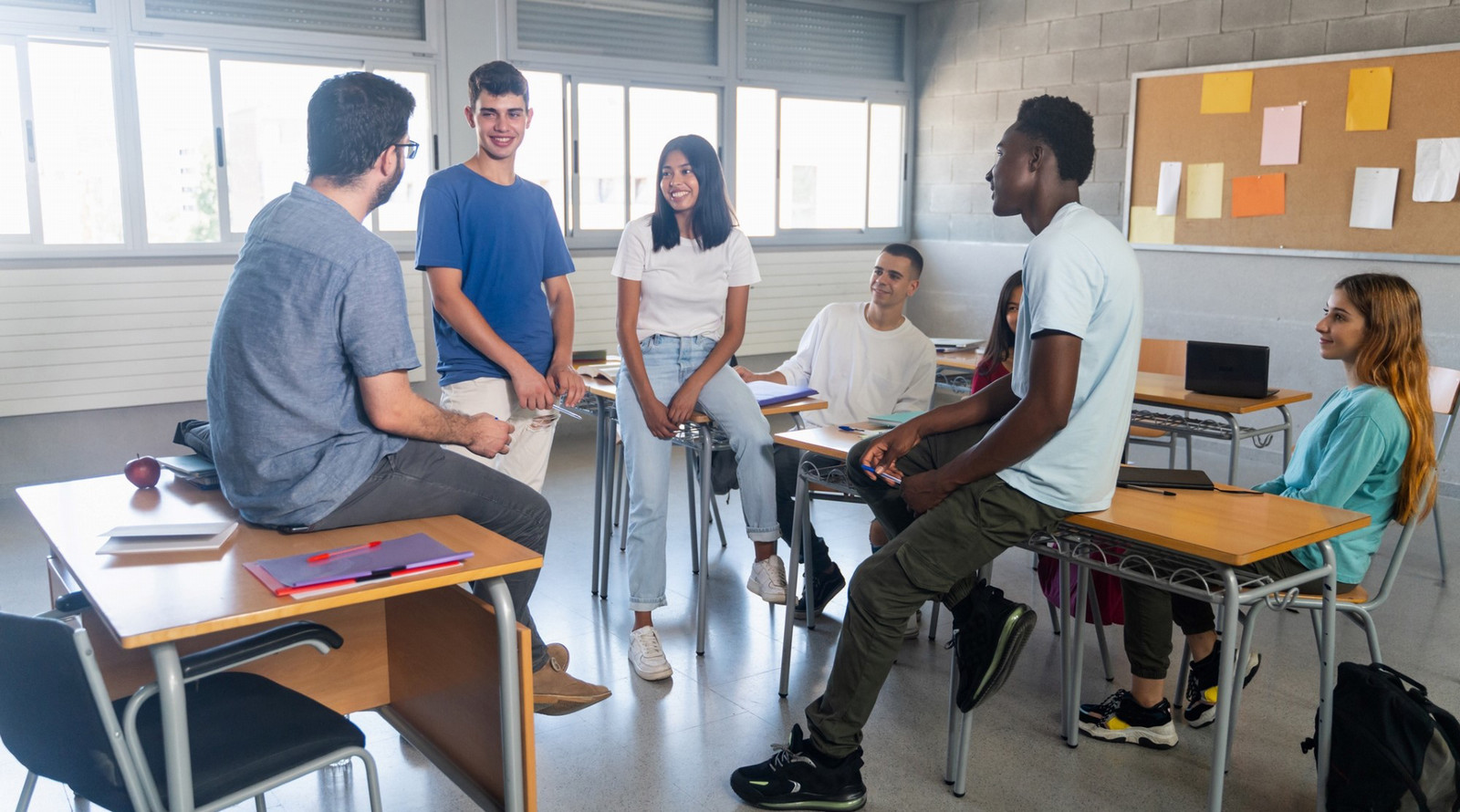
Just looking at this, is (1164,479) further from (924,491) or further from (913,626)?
(913,626)

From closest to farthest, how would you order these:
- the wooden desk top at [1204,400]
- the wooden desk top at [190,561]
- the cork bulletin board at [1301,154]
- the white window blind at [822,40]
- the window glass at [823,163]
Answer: the wooden desk top at [190,561] → the wooden desk top at [1204,400] → the cork bulletin board at [1301,154] → the white window blind at [822,40] → the window glass at [823,163]

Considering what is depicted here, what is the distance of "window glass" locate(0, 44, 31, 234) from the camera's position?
14.7 ft

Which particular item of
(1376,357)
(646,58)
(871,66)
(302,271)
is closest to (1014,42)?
(871,66)

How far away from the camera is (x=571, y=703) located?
2.52m

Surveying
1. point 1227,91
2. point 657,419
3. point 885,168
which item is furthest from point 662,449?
point 885,168

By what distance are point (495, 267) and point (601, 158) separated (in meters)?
3.47

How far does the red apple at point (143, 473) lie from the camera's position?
209cm

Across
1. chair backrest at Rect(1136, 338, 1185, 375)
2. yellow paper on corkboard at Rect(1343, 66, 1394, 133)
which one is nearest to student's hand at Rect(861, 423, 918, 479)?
chair backrest at Rect(1136, 338, 1185, 375)

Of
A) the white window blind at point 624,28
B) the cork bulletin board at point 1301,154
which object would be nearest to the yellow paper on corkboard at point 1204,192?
the cork bulletin board at point 1301,154

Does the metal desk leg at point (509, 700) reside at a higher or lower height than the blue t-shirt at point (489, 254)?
lower

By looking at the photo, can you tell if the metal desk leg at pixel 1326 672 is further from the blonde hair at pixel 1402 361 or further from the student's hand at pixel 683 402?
the student's hand at pixel 683 402

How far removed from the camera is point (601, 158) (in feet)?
19.8

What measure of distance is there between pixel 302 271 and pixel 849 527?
2.97 meters

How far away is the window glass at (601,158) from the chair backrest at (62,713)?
4725 millimetres
